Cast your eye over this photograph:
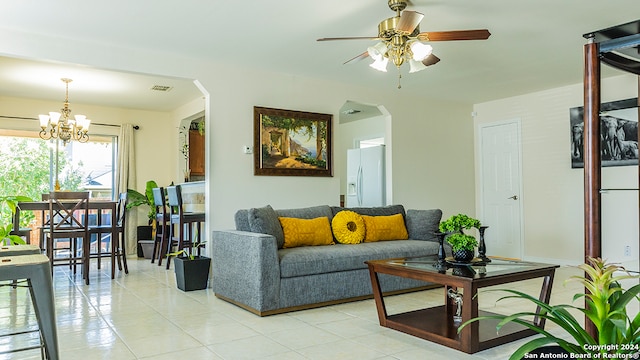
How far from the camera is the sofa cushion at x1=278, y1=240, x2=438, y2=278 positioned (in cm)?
360

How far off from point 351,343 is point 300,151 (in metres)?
3.12

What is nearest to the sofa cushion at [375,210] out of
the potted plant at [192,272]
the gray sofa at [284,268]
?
the gray sofa at [284,268]

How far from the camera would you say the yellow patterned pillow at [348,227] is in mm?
4355

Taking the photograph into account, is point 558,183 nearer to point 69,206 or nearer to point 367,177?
point 367,177

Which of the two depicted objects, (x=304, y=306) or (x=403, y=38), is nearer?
(x=403, y=38)

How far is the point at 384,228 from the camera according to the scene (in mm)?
4676

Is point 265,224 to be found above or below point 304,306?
above

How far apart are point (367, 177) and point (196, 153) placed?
2.83 metres

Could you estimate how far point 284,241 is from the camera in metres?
3.97

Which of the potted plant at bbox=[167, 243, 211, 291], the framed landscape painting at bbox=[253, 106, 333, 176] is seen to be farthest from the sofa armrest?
the framed landscape painting at bbox=[253, 106, 333, 176]

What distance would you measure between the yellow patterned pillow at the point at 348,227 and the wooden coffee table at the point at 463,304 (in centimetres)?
107

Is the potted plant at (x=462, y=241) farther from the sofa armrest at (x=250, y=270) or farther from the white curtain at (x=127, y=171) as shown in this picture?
the white curtain at (x=127, y=171)

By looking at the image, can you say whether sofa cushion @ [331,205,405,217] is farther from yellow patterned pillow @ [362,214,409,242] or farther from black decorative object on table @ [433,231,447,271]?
black decorative object on table @ [433,231,447,271]

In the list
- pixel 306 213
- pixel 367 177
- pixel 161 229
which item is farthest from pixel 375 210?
pixel 161 229
